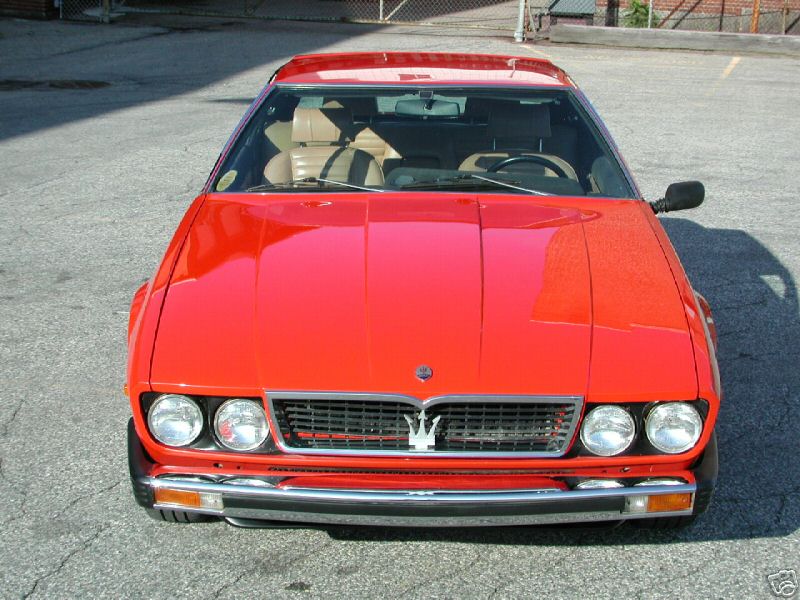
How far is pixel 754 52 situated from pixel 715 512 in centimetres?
1556

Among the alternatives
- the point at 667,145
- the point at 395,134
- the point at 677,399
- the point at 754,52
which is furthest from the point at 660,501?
the point at 754,52

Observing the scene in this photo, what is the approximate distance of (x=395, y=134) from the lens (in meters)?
5.06

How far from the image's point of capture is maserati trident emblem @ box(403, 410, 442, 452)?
3230 millimetres

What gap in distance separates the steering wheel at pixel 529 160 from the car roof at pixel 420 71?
36cm

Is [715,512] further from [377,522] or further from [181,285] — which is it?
[181,285]

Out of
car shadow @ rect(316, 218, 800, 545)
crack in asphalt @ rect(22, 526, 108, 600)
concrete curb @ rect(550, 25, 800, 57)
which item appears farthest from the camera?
concrete curb @ rect(550, 25, 800, 57)

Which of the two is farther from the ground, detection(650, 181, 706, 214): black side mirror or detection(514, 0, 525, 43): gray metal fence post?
detection(514, 0, 525, 43): gray metal fence post

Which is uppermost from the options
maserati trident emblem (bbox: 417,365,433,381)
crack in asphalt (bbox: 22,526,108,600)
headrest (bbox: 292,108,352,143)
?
headrest (bbox: 292,108,352,143)

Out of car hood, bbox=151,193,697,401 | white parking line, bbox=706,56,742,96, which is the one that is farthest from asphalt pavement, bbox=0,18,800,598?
car hood, bbox=151,193,697,401

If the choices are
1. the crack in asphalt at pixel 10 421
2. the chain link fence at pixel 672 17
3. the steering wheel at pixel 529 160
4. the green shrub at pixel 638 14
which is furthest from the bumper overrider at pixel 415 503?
the green shrub at pixel 638 14

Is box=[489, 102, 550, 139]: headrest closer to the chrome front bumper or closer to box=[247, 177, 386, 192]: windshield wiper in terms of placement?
box=[247, 177, 386, 192]: windshield wiper

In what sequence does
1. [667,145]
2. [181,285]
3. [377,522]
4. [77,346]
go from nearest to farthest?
[377,522] → [181,285] → [77,346] → [667,145]

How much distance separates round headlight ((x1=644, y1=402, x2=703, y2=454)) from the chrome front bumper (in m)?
0.15

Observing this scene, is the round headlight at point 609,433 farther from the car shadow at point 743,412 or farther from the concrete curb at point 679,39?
the concrete curb at point 679,39
